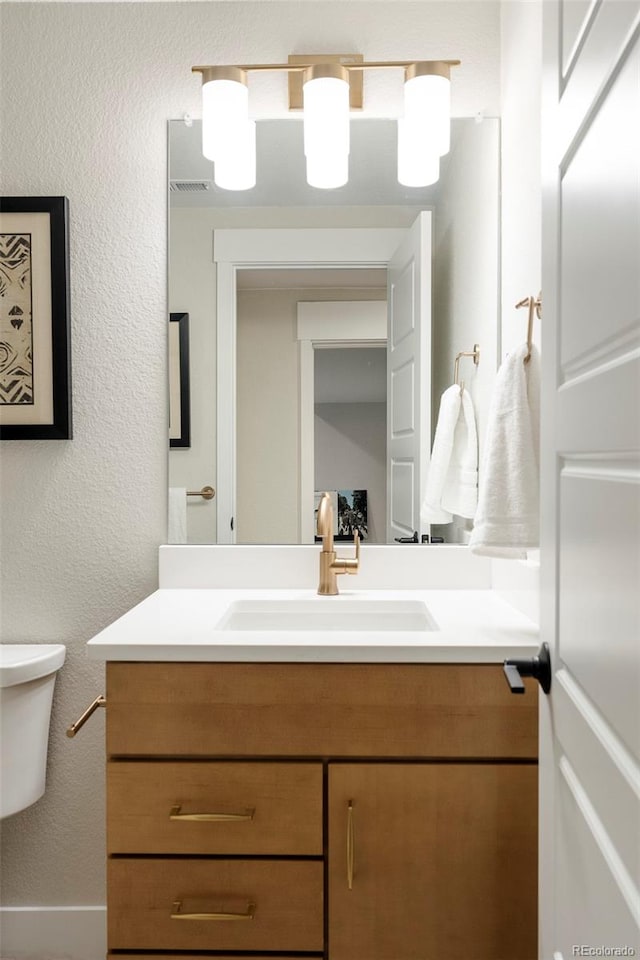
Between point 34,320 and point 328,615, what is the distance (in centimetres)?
102

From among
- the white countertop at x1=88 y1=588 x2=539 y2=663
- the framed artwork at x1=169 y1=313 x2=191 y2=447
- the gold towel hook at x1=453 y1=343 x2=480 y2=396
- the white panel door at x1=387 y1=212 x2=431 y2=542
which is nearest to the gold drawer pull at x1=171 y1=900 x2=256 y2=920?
the white countertop at x1=88 y1=588 x2=539 y2=663

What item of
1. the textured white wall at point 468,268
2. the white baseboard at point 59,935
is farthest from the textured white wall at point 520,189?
the white baseboard at point 59,935

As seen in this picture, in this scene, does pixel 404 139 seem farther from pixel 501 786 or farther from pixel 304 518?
pixel 501 786

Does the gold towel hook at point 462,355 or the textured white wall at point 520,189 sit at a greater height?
the textured white wall at point 520,189

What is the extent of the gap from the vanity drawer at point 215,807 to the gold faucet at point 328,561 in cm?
53

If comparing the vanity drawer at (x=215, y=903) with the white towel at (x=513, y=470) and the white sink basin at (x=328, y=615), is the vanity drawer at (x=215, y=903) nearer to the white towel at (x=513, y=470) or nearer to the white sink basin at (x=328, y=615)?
the white sink basin at (x=328, y=615)

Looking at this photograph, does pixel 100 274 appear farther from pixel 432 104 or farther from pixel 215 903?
pixel 215 903

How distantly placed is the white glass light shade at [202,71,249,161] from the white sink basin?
1.10 metres

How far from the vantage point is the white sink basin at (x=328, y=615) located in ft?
5.20

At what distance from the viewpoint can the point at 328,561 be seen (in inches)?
66.6

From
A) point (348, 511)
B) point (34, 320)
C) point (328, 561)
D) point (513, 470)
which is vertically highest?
point (34, 320)

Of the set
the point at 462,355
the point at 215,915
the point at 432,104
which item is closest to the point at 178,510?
the point at 462,355

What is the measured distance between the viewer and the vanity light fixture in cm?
170
